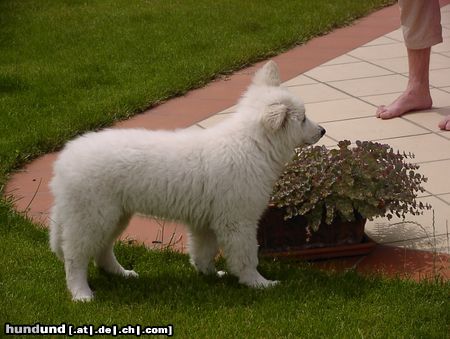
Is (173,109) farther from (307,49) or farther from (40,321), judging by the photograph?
(40,321)

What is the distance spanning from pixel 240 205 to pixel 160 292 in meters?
0.67

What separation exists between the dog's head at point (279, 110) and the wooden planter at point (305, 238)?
0.61 meters

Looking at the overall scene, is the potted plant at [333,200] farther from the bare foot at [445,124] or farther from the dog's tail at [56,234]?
the bare foot at [445,124]

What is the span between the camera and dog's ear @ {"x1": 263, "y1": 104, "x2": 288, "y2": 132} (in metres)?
4.67

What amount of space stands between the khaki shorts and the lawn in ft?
8.12

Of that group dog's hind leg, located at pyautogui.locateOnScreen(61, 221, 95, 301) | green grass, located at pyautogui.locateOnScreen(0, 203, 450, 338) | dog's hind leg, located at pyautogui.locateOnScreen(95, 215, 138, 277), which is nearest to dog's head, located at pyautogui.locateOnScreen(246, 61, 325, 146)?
green grass, located at pyautogui.locateOnScreen(0, 203, 450, 338)

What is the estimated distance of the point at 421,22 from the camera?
7.83m

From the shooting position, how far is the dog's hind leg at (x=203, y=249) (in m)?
4.99

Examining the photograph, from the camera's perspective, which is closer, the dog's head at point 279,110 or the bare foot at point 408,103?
the dog's head at point 279,110

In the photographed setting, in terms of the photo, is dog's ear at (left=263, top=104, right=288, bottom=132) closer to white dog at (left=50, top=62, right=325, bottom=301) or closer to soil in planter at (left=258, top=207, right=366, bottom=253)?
white dog at (left=50, top=62, right=325, bottom=301)

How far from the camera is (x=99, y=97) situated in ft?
28.5

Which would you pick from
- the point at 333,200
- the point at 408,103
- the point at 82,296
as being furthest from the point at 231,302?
the point at 408,103

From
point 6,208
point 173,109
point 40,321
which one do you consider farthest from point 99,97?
point 40,321

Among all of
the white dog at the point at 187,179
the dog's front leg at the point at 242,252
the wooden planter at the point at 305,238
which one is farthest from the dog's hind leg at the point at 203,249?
the wooden planter at the point at 305,238
